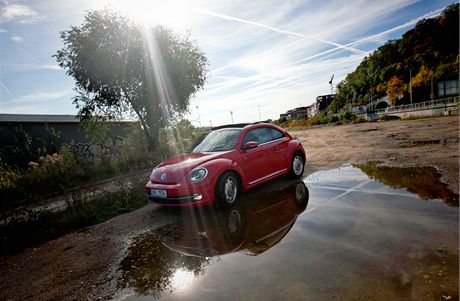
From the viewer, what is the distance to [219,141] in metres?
6.09

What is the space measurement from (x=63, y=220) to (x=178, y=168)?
3023 millimetres

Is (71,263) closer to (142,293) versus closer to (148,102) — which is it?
(142,293)

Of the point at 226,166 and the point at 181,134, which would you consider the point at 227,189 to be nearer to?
the point at 226,166

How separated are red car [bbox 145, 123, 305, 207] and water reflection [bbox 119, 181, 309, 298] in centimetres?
41

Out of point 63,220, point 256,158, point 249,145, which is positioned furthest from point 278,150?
point 63,220

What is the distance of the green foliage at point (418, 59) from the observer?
203 feet

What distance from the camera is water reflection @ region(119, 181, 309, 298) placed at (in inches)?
118

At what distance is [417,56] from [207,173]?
86.5 metres

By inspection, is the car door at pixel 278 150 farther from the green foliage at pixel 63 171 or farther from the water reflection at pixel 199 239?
the green foliage at pixel 63 171

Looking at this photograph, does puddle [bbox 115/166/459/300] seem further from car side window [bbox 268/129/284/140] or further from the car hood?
car side window [bbox 268/129/284/140]

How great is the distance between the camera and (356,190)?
5.27 m

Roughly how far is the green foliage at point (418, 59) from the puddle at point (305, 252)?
240 feet

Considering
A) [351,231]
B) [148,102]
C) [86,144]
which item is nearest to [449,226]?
[351,231]

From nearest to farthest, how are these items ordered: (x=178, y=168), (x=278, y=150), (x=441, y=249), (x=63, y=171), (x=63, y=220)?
(x=441, y=249)
(x=178, y=168)
(x=63, y=220)
(x=278, y=150)
(x=63, y=171)
